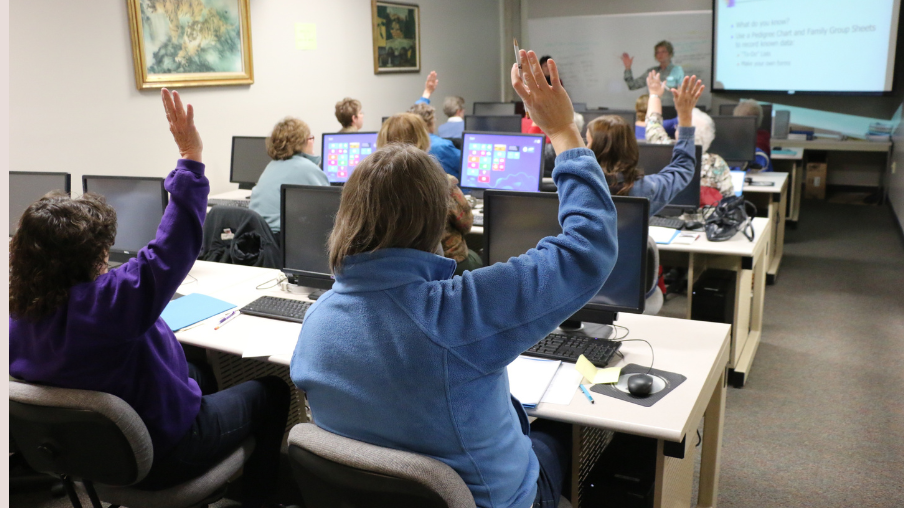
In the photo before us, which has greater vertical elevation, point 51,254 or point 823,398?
point 51,254

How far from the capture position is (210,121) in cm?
513

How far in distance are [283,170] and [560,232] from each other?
209 cm

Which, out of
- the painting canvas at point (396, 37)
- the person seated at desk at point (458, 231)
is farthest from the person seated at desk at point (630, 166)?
the painting canvas at point (396, 37)

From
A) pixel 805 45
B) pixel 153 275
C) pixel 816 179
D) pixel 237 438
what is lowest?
pixel 237 438

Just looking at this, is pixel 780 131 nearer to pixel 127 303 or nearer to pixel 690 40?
pixel 690 40

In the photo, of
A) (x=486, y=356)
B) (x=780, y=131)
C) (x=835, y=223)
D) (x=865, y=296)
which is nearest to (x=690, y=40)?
(x=780, y=131)

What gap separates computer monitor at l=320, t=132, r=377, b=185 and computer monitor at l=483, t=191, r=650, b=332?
2482 mm

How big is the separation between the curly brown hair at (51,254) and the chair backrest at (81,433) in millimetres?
185

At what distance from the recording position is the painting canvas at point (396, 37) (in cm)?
680

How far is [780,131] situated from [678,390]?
645 cm

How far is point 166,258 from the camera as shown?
1660 millimetres

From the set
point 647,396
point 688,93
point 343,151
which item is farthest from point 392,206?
point 343,151

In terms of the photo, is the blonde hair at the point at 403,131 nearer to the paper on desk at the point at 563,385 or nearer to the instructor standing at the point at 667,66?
the paper on desk at the point at 563,385

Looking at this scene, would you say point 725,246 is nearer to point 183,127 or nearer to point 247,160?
point 183,127
